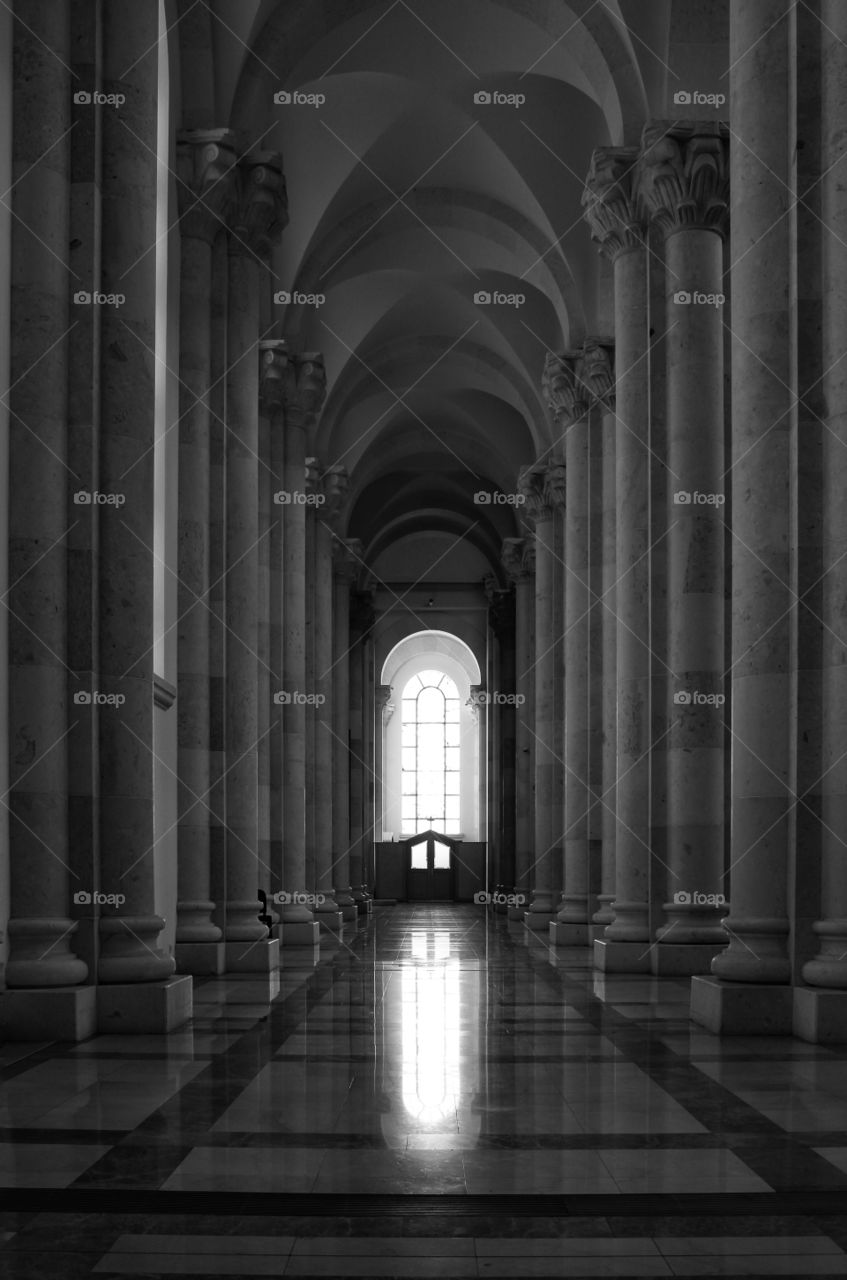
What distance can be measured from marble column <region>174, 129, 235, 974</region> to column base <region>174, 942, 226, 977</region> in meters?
0.01

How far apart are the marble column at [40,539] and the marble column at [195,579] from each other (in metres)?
6.23

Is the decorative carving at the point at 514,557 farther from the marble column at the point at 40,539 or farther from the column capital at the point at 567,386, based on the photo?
the marble column at the point at 40,539

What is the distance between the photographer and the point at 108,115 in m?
13.5

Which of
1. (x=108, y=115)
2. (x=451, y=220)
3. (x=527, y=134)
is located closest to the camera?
(x=108, y=115)

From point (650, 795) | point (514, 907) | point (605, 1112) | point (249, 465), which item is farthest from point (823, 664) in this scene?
point (514, 907)

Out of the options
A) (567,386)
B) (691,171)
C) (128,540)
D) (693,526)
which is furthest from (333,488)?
(128,540)

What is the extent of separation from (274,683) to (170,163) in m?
10.1

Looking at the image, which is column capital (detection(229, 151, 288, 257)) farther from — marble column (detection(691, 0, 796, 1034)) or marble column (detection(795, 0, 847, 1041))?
marble column (detection(795, 0, 847, 1041))

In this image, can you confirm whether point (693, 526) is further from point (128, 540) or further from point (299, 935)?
point (299, 935)

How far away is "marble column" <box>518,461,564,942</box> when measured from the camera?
3344 cm

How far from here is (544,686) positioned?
3406 cm

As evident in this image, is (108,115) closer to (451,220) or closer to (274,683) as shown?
(274,683)

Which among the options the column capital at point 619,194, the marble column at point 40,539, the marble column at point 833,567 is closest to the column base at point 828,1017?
the marble column at point 833,567

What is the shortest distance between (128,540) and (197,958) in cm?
743
